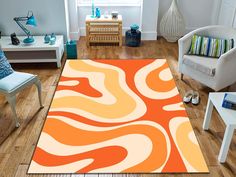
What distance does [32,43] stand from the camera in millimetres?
4020

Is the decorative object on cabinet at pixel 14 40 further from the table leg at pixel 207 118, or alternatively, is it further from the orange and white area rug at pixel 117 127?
the table leg at pixel 207 118

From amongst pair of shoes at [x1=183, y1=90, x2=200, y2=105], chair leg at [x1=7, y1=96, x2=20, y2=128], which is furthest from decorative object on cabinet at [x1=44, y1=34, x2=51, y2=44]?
pair of shoes at [x1=183, y1=90, x2=200, y2=105]

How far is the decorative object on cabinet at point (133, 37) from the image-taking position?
15.6ft

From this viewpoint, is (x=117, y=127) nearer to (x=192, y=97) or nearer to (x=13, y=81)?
(x=192, y=97)

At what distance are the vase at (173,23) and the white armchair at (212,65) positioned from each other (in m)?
1.22

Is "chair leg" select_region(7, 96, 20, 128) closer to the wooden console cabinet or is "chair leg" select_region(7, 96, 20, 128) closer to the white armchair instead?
the white armchair

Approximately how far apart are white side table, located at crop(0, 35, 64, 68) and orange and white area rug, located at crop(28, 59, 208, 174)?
0.33 m

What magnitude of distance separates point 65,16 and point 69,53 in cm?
59

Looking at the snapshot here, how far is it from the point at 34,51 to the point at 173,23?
2419mm

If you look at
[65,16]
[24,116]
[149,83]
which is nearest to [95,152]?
[24,116]

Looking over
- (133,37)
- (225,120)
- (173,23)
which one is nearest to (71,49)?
(133,37)

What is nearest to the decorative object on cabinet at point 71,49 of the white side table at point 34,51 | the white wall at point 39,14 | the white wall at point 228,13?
the white side table at point 34,51

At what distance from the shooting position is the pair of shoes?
3265 millimetres

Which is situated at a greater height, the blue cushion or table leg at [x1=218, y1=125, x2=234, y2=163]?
the blue cushion
